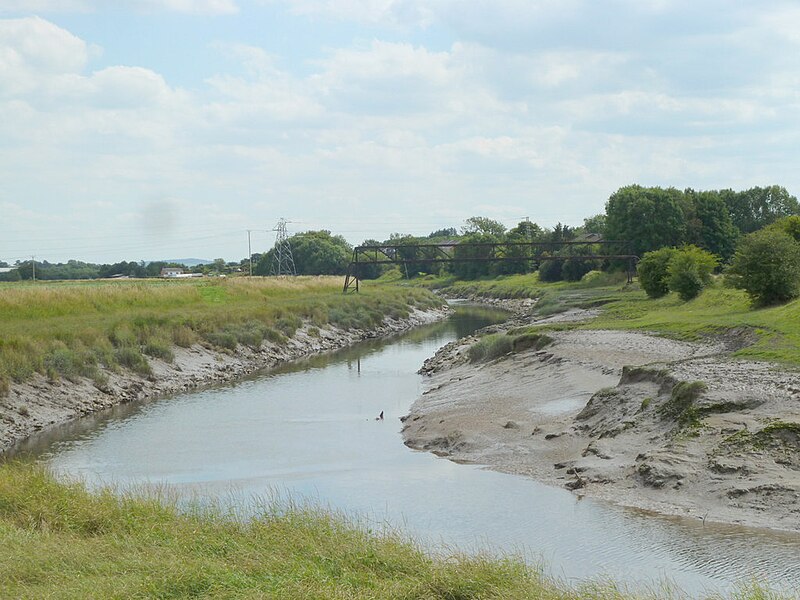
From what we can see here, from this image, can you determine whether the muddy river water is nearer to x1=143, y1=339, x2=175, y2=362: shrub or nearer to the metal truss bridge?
x1=143, y1=339, x2=175, y2=362: shrub

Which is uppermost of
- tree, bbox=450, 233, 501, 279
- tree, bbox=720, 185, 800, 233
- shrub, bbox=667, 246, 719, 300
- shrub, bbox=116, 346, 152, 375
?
tree, bbox=720, 185, 800, 233

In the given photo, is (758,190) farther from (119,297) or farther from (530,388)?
(530,388)

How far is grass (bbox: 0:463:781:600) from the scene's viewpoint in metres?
10.8

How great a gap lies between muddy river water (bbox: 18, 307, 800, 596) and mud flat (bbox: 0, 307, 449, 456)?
110 cm

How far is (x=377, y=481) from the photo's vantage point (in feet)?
69.3

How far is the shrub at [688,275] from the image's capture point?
2194 inches

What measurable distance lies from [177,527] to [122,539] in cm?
80

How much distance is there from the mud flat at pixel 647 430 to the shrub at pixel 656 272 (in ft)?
102

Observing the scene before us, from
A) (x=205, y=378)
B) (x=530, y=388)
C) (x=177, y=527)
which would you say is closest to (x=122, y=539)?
(x=177, y=527)

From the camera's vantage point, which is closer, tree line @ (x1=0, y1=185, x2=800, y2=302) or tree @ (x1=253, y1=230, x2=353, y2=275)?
tree line @ (x1=0, y1=185, x2=800, y2=302)

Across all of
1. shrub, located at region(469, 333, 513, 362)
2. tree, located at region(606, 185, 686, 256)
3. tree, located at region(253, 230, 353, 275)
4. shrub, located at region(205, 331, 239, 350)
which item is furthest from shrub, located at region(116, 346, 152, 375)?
tree, located at region(253, 230, 353, 275)

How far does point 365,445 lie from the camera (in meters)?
26.0

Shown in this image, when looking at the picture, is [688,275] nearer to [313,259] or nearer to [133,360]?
[133,360]

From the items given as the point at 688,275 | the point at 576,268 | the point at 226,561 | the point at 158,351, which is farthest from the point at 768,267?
the point at 576,268
